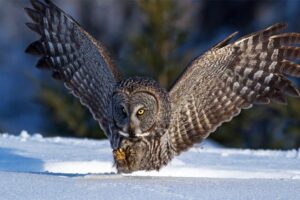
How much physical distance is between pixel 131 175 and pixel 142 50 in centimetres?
968

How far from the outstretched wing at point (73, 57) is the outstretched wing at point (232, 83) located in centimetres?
51

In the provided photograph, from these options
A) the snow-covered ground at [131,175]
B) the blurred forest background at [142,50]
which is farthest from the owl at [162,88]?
the blurred forest background at [142,50]

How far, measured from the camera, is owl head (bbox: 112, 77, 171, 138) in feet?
18.7

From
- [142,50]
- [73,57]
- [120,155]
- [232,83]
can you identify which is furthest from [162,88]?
[142,50]

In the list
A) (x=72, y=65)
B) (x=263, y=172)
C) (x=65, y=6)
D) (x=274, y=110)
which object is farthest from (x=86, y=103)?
(x=65, y=6)

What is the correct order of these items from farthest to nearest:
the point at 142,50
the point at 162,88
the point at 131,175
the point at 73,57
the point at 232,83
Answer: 1. the point at 142,50
2. the point at 73,57
3. the point at 232,83
4. the point at 162,88
5. the point at 131,175

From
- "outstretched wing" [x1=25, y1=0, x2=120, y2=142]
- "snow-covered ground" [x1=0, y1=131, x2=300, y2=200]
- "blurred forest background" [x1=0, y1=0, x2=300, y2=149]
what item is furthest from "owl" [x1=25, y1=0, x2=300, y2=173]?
"blurred forest background" [x1=0, y1=0, x2=300, y2=149]

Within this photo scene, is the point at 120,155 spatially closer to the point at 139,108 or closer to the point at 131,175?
the point at 131,175

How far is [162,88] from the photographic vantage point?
19.6 feet

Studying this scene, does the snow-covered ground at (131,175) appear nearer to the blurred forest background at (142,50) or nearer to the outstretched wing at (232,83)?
the outstretched wing at (232,83)

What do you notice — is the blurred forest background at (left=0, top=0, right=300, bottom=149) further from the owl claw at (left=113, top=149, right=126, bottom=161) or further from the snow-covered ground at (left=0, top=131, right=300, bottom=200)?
the owl claw at (left=113, top=149, right=126, bottom=161)

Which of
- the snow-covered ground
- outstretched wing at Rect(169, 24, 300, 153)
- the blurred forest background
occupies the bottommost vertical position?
the snow-covered ground

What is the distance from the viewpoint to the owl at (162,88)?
19.1 ft

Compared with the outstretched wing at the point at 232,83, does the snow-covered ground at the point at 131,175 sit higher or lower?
lower
